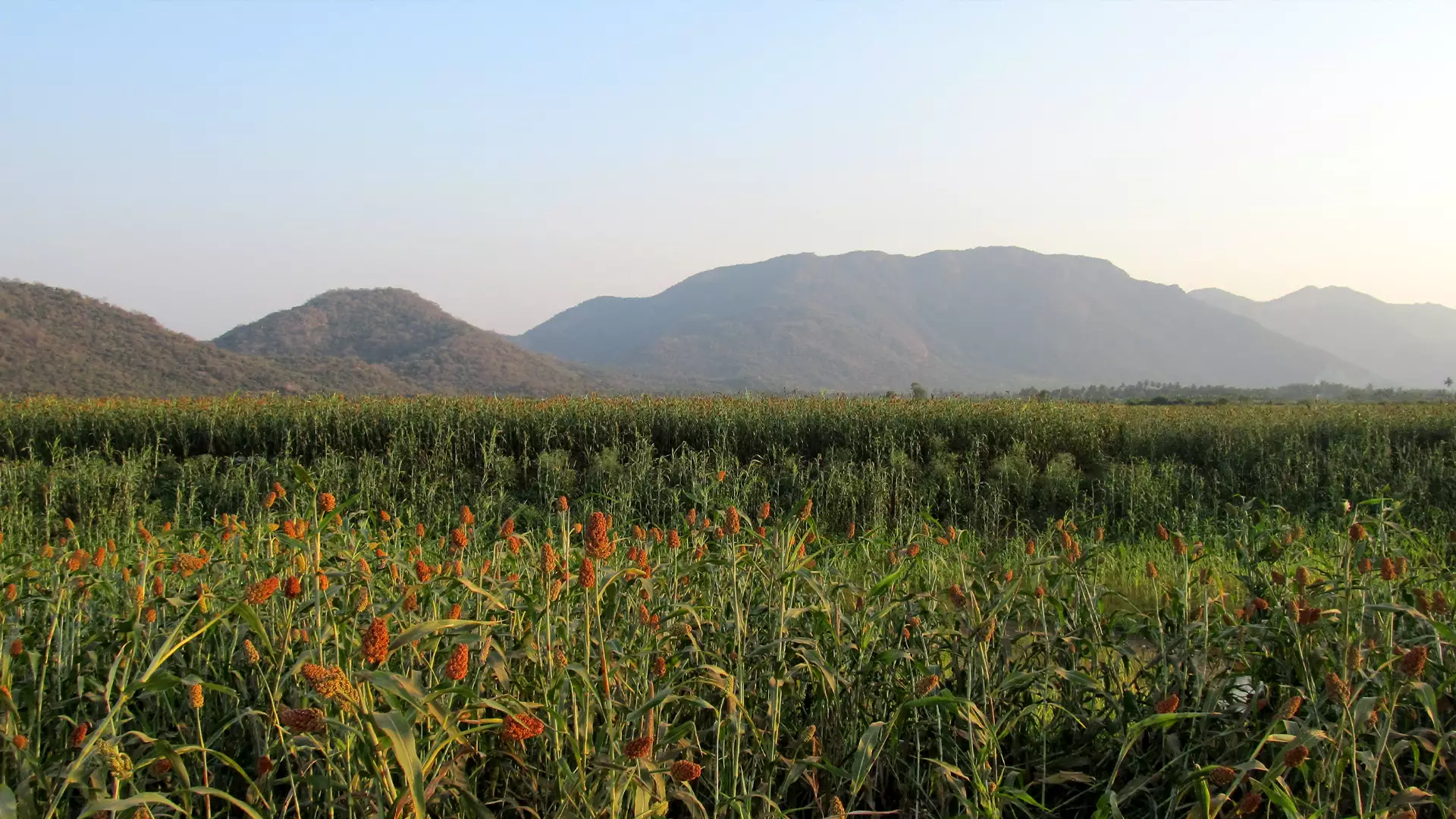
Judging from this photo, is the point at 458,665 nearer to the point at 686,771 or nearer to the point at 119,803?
the point at 686,771

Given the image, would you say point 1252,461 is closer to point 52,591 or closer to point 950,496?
point 950,496

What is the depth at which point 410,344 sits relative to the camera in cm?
10175

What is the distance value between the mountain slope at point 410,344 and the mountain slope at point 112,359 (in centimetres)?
1867

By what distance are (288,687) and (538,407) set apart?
45.2 ft

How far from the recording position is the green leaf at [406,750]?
124 cm

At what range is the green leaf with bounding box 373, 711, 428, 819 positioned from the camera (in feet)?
4.08

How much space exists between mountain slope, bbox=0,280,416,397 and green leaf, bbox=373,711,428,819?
54.3 meters

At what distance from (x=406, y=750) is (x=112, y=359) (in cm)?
6951

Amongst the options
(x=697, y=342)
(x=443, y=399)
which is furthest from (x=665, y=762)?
(x=697, y=342)

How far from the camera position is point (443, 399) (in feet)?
58.4

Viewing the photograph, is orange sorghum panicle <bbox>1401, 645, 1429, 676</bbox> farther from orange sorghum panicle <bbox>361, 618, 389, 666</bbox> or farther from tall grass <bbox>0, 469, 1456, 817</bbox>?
orange sorghum panicle <bbox>361, 618, 389, 666</bbox>

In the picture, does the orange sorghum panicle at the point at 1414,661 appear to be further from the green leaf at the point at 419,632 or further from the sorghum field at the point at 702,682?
the green leaf at the point at 419,632

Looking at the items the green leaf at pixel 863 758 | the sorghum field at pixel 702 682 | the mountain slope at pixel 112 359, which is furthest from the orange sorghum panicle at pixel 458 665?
the mountain slope at pixel 112 359

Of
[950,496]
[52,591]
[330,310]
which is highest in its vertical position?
[330,310]
